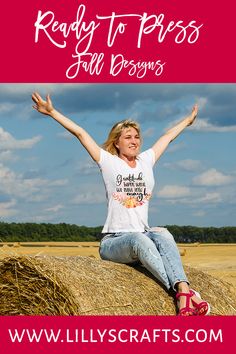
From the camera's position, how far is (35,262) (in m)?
6.94

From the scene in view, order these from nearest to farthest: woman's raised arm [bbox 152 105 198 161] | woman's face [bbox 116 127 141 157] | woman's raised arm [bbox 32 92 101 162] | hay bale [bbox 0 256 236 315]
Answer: hay bale [bbox 0 256 236 315], woman's raised arm [bbox 32 92 101 162], woman's face [bbox 116 127 141 157], woman's raised arm [bbox 152 105 198 161]

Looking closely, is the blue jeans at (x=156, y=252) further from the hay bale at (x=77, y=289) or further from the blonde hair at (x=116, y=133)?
the blonde hair at (x=116, y=133)

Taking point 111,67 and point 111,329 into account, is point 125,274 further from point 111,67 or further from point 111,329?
point 111,67

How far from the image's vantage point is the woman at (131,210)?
6.87 m

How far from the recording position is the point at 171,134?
25.8ft

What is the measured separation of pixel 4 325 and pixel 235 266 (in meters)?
13.5

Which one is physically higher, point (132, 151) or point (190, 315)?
point (132, 151)

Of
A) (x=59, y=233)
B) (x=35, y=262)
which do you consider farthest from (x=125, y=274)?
(x=59, y=233)

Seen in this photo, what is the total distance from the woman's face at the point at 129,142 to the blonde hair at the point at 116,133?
Answer: 38 mm

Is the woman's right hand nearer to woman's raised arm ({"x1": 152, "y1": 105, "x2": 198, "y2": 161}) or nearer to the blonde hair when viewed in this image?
the blonde hair

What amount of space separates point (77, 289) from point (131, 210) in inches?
36.9

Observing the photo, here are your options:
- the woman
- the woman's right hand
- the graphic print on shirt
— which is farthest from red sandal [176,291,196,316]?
the woman's right hand

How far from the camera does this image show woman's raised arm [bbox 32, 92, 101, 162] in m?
7.10

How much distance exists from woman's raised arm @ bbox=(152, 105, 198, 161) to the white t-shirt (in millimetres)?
377
